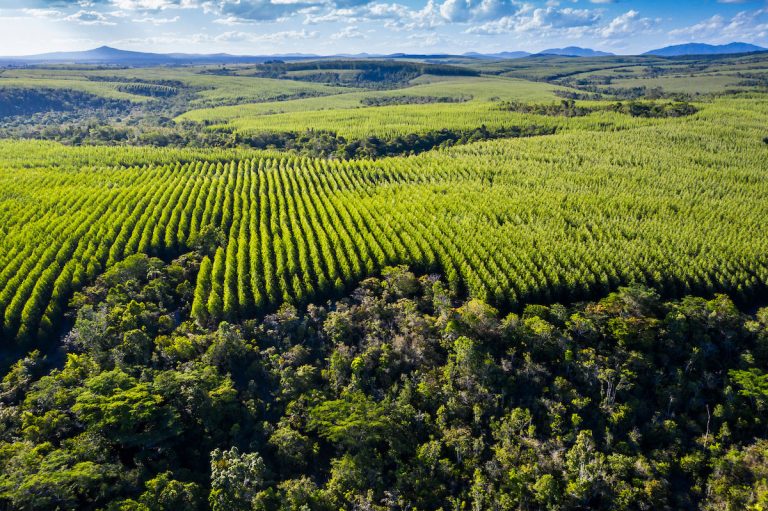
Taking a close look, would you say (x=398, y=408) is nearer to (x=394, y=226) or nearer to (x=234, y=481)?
(x=234, y=481)

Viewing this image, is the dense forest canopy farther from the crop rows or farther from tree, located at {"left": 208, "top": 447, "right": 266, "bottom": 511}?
the crop rows

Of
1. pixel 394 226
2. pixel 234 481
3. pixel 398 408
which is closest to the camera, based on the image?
pixel 234 481

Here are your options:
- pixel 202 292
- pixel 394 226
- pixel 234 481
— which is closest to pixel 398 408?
pixel 234 481

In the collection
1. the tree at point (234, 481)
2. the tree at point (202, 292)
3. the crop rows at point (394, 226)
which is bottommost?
the tree at point (234, 481)

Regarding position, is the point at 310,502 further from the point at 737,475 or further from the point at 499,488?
the point at 737,475

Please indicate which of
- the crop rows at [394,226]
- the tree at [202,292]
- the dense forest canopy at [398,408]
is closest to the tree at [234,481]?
the dense forest canopy at [398,408]

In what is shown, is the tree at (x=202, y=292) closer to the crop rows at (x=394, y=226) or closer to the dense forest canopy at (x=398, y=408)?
the crop rows at (x=394, y=226)

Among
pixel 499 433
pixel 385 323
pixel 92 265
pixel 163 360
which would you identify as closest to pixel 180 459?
pixel 163 360

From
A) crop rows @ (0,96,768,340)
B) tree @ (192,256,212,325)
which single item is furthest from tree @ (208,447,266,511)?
crop rows @ (0,96,768,340)
